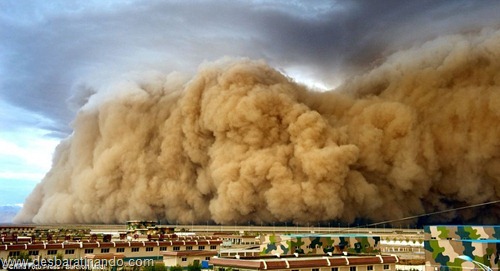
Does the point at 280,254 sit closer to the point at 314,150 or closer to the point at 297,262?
the point at 297,262

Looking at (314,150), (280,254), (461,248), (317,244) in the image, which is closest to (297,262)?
(280,254)

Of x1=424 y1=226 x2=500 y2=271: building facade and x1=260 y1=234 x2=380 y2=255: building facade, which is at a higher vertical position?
x1=260 y1=234 x2=380 y2=255: building facade

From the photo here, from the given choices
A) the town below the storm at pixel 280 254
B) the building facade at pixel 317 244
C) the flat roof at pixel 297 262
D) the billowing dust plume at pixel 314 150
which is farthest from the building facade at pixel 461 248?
the billowing dust plume at pixel 314 150

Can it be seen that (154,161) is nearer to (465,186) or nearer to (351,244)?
(465,186)

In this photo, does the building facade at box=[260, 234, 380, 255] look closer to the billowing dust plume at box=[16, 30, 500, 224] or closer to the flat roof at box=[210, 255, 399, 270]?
the flat roof at box=[210, 255, 399, 270]

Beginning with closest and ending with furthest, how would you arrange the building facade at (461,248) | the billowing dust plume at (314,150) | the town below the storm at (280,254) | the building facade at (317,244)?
the building facade at (461,248) < the town below the storm at (280,254) < the building facade at (317,244) < the billowing dust plume at (314,150)

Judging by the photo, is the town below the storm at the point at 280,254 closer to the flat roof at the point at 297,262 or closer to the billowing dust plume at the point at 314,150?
the flat roof at the point at 297,262

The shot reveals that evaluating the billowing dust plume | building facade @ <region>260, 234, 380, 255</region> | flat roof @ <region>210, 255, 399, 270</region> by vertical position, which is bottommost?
flat roof @ <region>210, 255, 399, 270</region>

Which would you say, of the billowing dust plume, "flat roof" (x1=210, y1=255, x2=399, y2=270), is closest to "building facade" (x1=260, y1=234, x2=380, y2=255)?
→ "flat roof" (x1=210, y1=255, x2=399, y2=270)
